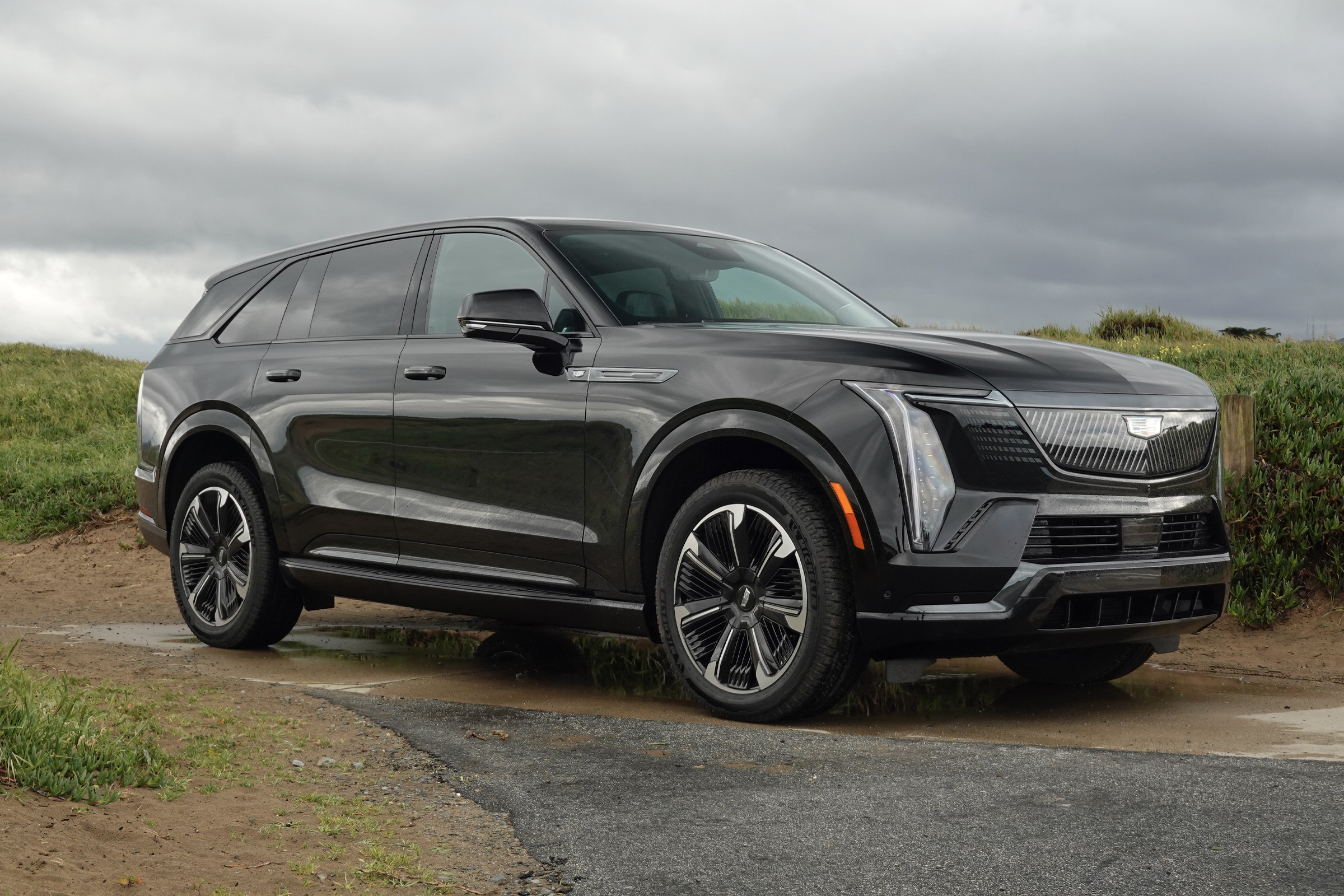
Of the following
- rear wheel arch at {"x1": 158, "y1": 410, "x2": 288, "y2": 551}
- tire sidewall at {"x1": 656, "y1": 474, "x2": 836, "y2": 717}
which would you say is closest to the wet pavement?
tire sidewall at {"x1": 656, "y1": 474, "x2": 836, "y2": 717}

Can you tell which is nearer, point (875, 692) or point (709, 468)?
point (709, 468)

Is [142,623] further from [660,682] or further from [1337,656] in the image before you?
[1337,656]

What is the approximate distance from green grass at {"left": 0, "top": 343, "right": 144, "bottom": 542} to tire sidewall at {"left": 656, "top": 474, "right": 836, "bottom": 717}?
922cm

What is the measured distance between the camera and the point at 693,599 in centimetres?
515

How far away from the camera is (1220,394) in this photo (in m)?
8.65

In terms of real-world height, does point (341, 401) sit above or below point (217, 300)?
below

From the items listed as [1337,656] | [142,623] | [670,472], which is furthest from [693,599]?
[142,623]

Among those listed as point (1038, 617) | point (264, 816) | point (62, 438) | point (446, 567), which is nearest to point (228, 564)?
point (446, 567)

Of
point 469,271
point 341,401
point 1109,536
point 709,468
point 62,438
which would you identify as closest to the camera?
point 1109,536

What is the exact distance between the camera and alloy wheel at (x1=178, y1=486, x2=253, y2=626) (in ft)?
23.6

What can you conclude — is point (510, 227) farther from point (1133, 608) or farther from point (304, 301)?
point (1133, 608)

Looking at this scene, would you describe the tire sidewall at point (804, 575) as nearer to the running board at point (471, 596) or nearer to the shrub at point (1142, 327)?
the running board at point (471, 596)

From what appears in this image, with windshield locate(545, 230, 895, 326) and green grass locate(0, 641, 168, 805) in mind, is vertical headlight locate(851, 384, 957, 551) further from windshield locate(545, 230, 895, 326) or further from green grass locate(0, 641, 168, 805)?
green grass locate(0, 641, 168, 805)

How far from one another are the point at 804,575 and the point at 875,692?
1370 millimetres
